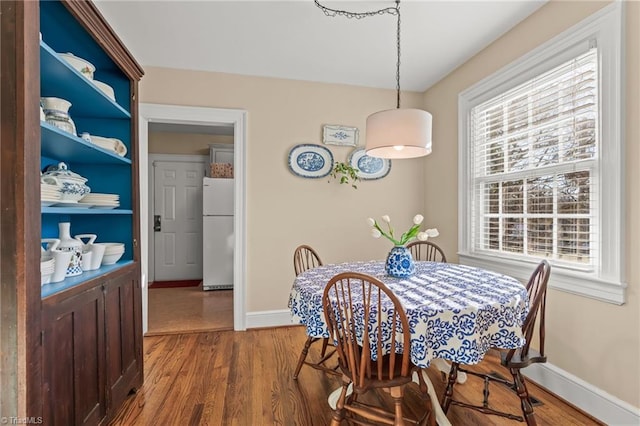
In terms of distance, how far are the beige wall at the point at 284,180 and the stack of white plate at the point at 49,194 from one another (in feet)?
5.59

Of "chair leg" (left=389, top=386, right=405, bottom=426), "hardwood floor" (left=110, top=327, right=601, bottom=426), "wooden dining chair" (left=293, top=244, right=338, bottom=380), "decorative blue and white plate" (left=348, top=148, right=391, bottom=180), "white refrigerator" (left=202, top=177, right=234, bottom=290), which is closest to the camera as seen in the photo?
"chair leg" (left=389, top=386, right=405, bottom=426)

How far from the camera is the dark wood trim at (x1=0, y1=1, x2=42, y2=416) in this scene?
0.98 metres

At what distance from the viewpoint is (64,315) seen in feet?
4.13

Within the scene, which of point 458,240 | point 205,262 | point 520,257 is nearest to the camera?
point 520,257

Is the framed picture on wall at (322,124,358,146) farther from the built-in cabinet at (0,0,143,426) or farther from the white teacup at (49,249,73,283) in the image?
the white teacup at (49,249,73,283)

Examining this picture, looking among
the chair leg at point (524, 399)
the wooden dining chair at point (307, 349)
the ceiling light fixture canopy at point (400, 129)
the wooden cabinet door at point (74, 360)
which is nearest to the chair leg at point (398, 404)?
the wooden dining chair at point (307, 349)

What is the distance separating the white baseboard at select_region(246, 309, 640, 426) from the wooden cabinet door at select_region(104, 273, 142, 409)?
262 centimetres

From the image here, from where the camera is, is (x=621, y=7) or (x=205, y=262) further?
(x=205, y=262)

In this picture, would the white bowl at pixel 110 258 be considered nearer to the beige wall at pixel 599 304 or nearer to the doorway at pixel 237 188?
the doorway at pixel 237 188

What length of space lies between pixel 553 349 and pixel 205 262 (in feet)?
13.6

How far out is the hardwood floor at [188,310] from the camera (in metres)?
3.01

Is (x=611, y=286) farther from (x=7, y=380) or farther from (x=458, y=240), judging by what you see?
(x=7, y=380)

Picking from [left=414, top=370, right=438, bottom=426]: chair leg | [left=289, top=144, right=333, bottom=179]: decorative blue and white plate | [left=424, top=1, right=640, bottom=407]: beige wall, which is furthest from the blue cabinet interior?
[left=424, top=1, right=640, bottom=407]: beige wall

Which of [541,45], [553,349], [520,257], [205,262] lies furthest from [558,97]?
[205,262]
